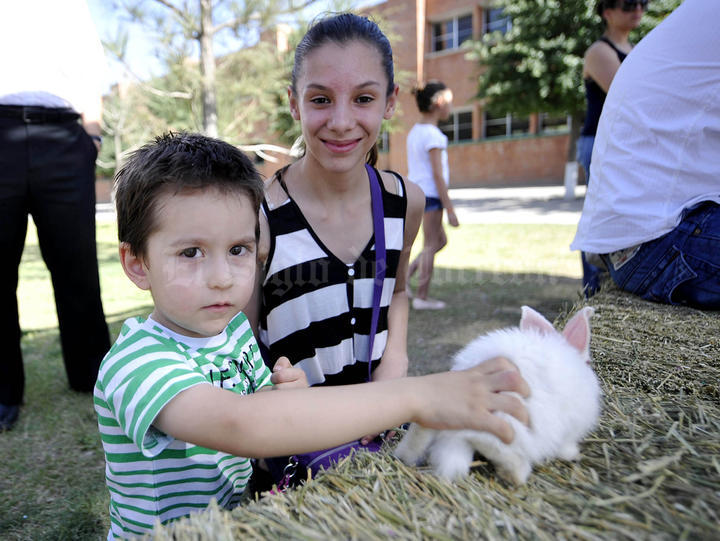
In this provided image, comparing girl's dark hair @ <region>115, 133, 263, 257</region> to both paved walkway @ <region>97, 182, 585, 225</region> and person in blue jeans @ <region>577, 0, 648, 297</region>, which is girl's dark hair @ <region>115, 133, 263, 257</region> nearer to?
person in blue jeans @ <region>577, 0, 648, 297</region>

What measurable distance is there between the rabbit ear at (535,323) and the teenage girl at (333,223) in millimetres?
957

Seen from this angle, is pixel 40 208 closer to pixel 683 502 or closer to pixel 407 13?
pixel 683 502

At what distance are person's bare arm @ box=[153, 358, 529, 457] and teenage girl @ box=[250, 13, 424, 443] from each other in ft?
3.33

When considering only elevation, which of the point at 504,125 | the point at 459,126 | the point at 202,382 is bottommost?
the point at 202,382

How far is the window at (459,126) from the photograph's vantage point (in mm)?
26922

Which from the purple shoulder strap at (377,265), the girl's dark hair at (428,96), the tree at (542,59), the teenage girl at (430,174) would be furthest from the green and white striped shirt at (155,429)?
the tree at (542,59)

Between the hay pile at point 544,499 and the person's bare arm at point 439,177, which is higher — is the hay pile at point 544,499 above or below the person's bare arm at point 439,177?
below

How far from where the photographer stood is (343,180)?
7.17ft

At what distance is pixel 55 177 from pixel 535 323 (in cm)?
301

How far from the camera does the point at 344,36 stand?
1.95m

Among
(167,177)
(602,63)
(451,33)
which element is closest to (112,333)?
(167,177)

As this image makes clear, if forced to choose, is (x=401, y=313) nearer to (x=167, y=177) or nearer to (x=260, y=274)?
(x=260, y=274)

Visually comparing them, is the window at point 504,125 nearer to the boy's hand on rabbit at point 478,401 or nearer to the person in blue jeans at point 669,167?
the person in blue jeans at point 669,167

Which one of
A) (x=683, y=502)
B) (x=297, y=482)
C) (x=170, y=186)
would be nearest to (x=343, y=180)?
(x=170, y=186)
